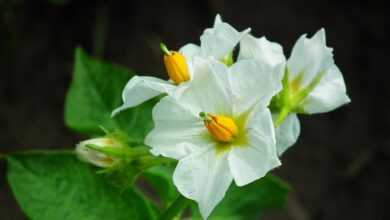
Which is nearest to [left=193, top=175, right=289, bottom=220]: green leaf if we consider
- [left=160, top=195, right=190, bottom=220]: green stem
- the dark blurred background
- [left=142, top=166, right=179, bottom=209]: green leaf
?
[left=142, top=166, right=179, bottom=209]: green leaf

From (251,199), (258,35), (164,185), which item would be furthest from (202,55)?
(258,35)

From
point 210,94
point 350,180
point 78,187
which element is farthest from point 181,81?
point 350,180

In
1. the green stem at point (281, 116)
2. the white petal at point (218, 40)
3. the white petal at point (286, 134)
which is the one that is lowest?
the white petal at point (286, 134)

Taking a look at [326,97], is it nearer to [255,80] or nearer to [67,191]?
[255,80]

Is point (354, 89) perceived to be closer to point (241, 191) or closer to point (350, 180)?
point (350, 180)

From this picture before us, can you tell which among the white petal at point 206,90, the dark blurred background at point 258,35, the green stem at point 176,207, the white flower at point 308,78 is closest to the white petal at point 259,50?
the white flower at point 308,78

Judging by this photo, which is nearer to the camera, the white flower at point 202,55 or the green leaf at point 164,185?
the white flower at point 202,55

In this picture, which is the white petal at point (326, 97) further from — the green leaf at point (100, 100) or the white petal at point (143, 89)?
the green leaf at point (100, 100)

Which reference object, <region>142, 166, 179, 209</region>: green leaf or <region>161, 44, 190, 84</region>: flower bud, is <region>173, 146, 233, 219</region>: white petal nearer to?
<region>161, 44, 190, 84</region>: flower bud
